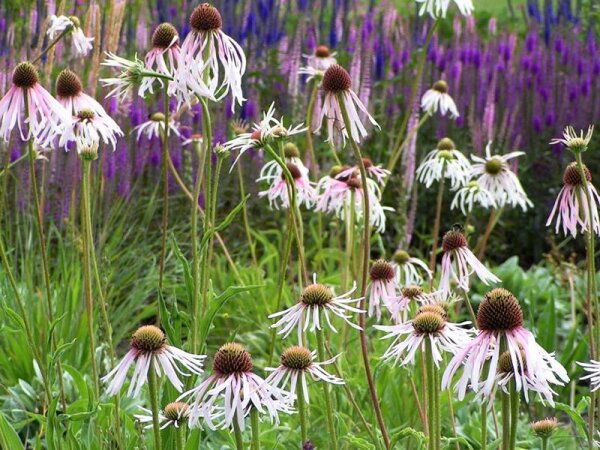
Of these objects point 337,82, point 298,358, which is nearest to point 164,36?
point 337,82

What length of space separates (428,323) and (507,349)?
18 centimetres

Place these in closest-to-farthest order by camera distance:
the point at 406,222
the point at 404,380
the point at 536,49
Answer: the point at 404,380 < the point at 406,222 < the point at 536,49

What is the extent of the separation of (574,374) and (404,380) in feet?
2.67

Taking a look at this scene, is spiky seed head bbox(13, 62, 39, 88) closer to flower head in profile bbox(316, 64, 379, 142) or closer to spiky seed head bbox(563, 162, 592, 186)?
flower head in profile bbox(316, 64, 379, 142)

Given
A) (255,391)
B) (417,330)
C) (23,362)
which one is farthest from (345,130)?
(23,362)

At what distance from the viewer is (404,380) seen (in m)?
3.12

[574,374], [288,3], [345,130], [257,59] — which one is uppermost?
[288,3]

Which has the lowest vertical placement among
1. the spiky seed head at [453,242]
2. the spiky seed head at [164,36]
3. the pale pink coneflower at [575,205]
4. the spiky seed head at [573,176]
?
the spiky seed head at [453,242]

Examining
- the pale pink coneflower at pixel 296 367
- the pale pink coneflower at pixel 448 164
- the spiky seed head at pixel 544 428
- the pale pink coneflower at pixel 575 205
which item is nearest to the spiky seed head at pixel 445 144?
the pale pink coneflower at pixel 448 164

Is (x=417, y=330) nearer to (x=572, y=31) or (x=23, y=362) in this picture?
(x=23, y=362)

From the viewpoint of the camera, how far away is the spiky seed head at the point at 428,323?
163 cm

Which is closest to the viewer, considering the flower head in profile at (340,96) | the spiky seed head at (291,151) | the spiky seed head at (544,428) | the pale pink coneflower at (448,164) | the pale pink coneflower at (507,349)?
the pale pink coneflower at (507,349)

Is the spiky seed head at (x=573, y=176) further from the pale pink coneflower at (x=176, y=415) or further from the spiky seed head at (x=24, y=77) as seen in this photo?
the spiky seed head at (x=24, y=77)

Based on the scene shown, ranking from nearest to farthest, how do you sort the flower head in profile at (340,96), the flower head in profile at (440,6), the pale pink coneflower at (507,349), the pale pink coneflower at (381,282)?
1. the pale pink coneflower at (507,349)
2. the flower head in profile at (340,96)
3. the pale pink coneflower at (381,282)
4. the flower head in profile at (440,6)
